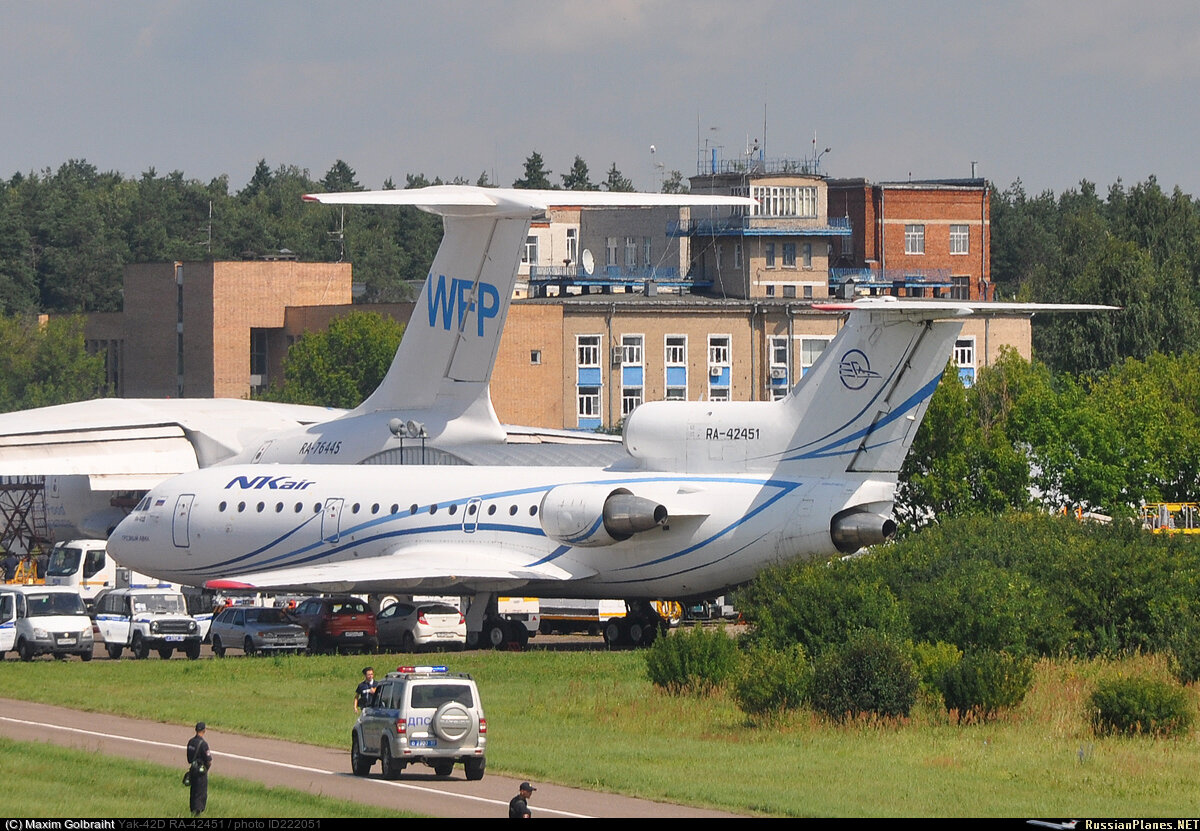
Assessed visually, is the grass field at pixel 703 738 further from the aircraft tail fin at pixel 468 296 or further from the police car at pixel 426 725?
the aircraft tail fin at pixel 468 296

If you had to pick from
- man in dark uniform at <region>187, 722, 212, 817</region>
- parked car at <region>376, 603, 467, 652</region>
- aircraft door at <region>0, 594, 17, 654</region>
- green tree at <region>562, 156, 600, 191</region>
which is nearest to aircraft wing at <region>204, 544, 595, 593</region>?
parked car at <region>376, 603, 467, 652</region>

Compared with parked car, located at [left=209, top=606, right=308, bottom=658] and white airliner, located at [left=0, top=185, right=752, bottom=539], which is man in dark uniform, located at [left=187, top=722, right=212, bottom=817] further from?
white airliner, located at [left=0, top=185, right=752, bottom=539]

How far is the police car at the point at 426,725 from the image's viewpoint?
23.7 meters

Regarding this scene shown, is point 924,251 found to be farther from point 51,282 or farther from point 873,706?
point 873,706

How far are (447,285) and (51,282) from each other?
106757mm

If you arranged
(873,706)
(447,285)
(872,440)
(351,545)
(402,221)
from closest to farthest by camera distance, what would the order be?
(873,706) → (872,440) → (351,545) → (447,285) → (402,221)

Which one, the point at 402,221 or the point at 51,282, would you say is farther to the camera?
the point at 402,221

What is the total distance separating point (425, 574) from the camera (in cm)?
4306

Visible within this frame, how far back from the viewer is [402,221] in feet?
592

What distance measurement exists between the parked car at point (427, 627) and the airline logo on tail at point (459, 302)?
8587 millimetres

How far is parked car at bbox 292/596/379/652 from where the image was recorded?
44812 millimetres

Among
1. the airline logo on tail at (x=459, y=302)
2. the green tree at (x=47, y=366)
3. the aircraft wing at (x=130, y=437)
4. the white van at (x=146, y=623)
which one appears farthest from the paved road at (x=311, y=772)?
the green tree at (x=47, y=366)

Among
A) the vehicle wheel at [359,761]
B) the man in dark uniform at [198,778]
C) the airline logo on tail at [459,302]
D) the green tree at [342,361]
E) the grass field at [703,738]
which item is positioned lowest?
the grass field at [703,738]

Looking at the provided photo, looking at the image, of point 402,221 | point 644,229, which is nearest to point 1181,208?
point 644,229
